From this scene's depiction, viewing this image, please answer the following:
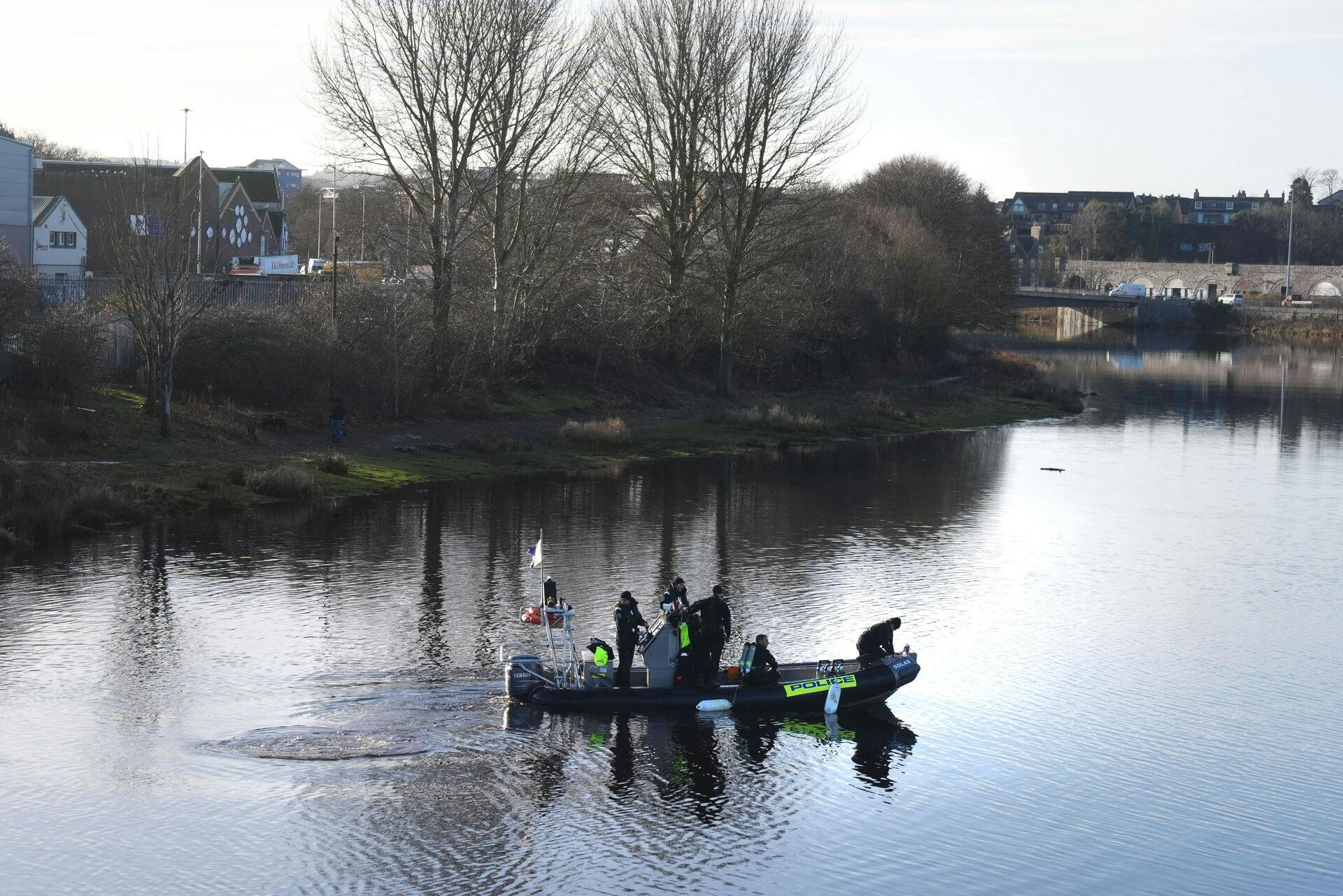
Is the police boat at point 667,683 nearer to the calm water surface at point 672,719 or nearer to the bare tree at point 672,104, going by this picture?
the calm water surface at point 672,719

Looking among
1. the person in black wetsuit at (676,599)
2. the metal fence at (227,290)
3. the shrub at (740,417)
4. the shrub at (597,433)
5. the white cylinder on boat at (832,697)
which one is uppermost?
the metal fence at (227,290)

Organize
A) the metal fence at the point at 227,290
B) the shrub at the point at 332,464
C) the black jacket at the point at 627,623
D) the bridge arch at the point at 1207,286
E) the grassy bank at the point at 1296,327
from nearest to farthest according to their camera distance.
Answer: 1. the black jacket at the point at 627,623
2. the shrub at the point at 332,464
3. the metal fence at the point at 227,290
4. the grassy bank at the point at 1296,327
5. the bridge arch at the point at 1207,286

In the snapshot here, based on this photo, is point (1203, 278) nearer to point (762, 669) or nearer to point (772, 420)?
point (772, 420)

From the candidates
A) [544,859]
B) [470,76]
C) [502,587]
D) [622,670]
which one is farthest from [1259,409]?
[544,859]

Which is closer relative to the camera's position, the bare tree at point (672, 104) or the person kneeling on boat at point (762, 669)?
the person kneeling on boat at point (762, 669)

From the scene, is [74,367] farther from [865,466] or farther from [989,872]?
[989,872]

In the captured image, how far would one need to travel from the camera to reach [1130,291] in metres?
167

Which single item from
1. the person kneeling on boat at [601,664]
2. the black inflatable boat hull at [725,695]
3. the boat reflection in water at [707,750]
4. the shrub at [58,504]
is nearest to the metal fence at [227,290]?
the shrub at [58,504]

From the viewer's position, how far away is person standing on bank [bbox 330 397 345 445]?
4875cm

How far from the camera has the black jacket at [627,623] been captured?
79.9 ft

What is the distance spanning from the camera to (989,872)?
60.4ft

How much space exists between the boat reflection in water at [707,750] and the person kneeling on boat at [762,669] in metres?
0.61

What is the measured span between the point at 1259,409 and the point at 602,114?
41.1 metres

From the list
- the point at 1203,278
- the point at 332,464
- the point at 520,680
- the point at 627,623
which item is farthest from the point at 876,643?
the point at 1203,278
